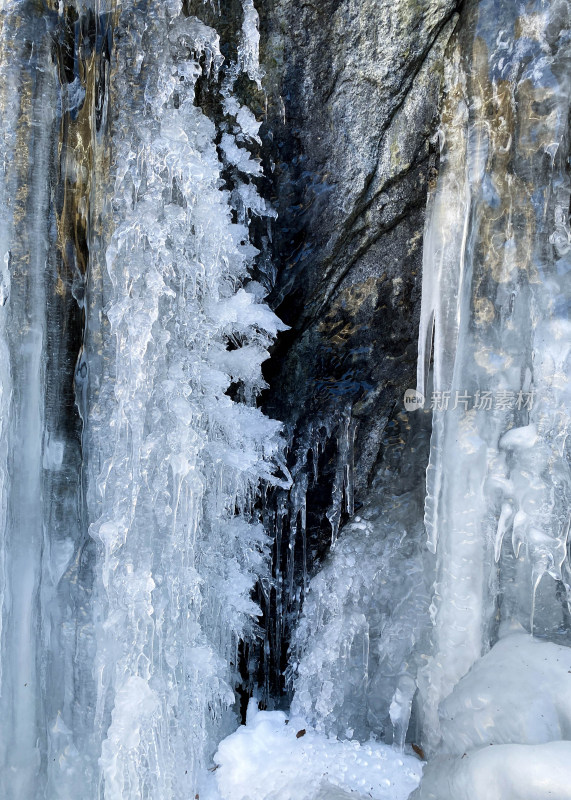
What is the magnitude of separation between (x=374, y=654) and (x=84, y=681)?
1.04 meters

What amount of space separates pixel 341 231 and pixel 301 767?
1840 mm

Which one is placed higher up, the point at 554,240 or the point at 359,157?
the point at 359,157

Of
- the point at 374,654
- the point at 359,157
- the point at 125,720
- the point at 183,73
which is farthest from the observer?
the point at 374,654

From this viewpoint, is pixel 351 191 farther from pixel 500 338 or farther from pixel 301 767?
pixel 301 767

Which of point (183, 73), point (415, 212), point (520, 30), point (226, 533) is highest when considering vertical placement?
point (520, 30)

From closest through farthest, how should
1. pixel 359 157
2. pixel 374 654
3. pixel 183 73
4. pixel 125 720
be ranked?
1. pixel 125 720
2. pixel 183 73
3. pixel 359 157
4. pixel 374 654

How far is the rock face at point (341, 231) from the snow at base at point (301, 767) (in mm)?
288

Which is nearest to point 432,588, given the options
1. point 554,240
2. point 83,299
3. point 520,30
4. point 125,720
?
point 125,720

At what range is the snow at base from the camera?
200cm

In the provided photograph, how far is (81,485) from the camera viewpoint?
197 cm

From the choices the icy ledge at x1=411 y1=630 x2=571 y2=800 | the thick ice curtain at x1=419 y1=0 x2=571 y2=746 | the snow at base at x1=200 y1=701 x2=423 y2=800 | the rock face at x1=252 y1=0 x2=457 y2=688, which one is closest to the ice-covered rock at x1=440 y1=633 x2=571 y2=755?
the icy ledge at x1=411 y1=630 x2=571 y2=800

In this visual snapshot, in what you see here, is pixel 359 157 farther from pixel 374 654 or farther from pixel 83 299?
pixel 374 654

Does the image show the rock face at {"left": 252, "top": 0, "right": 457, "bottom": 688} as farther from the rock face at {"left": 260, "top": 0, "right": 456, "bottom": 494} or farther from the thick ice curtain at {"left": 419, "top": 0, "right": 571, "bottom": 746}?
the thick ice curtain at {"left": 419, "top": 0, "right": 571, "bottom": 746}

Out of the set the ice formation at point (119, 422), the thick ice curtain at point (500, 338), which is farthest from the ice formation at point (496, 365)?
the ice formation at point (119, 422)
